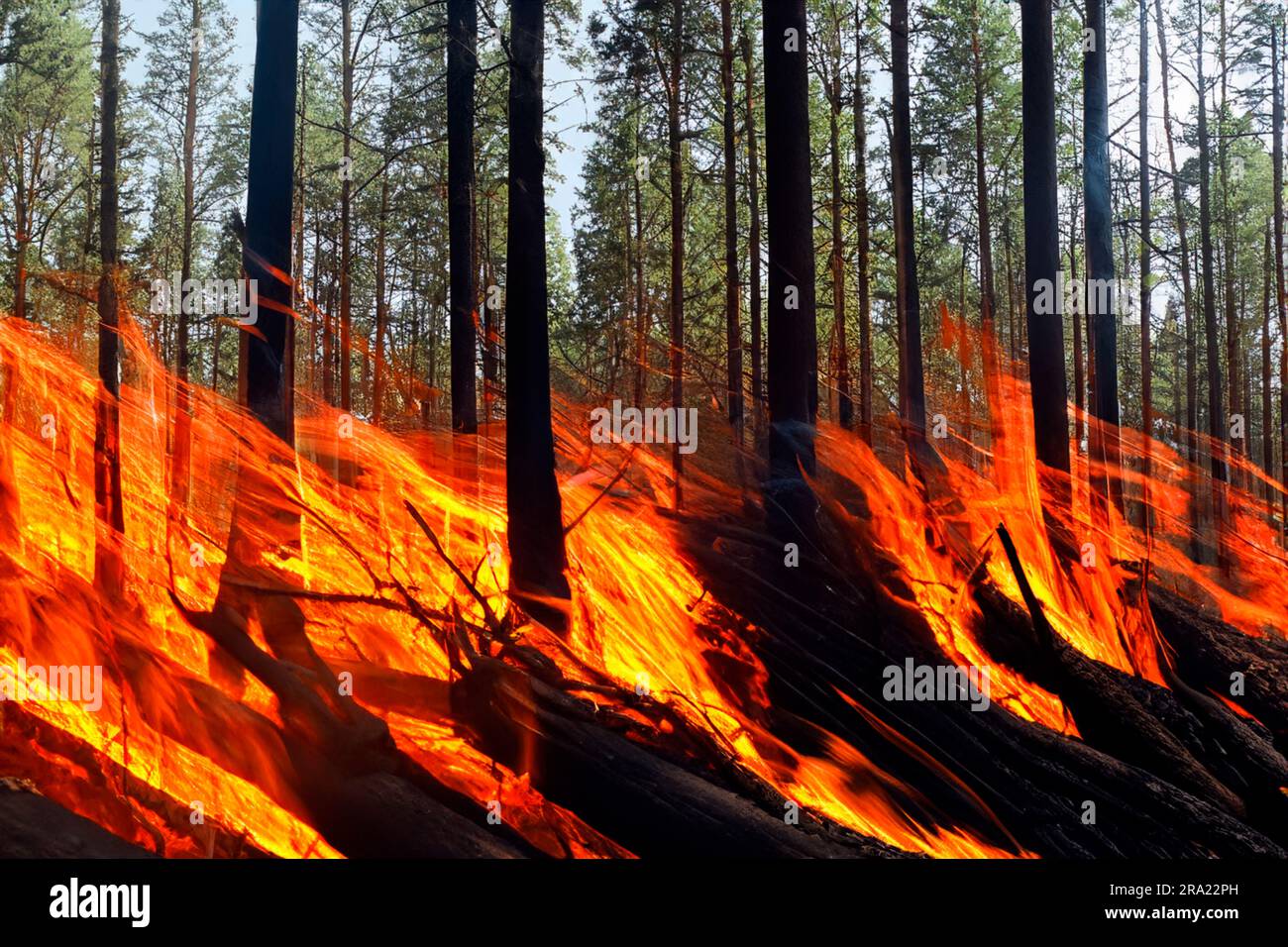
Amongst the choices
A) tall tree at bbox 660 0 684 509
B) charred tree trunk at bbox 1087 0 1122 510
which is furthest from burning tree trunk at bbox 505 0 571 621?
charred tree trunk at bbox 1087 0 1122 510

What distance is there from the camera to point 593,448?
303 inches

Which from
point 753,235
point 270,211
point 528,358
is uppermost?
point 753,235

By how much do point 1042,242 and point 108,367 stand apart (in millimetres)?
10131

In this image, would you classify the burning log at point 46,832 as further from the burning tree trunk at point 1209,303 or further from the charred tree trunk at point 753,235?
the burning tree trunk at point 1209,303

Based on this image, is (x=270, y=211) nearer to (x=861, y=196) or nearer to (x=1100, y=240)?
(x=1100, y=240)

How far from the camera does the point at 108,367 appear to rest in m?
8.30

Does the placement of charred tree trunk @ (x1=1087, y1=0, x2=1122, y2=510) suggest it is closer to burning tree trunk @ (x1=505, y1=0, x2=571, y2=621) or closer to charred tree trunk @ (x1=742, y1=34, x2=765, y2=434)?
charred tree trunk @ (x1=742, y1=34, x2=765, y2=434)

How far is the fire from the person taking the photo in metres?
4.69

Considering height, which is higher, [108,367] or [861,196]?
[861,196]

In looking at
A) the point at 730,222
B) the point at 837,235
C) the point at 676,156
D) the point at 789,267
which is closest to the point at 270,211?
the point at 789,267
